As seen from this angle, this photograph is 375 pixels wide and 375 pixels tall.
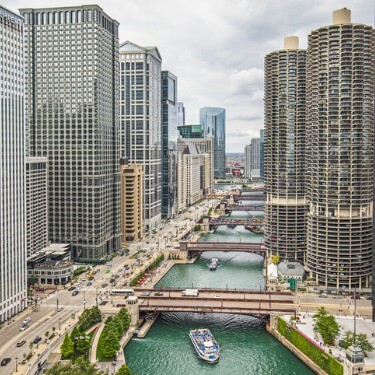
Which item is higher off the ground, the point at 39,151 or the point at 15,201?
the point at 39,151

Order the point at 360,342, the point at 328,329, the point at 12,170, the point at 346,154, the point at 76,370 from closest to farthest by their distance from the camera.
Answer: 1. the point at 76,370
2. the point at 360,342
3. the point at 328,329
4. the point at 12,170
5. the point at 346,154

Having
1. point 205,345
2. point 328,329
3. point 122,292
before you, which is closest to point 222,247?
point 122,292

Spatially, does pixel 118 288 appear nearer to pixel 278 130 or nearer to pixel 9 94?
pixel 9 94

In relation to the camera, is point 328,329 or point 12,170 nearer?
point 328,329

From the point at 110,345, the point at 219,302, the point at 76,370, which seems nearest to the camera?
the point at 76,370

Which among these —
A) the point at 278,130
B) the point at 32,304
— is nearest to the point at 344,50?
the point at 278,130

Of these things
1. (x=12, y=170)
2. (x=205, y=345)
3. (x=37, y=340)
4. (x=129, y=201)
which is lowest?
(x=205, y=345)

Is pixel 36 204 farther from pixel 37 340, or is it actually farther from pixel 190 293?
pixel 37 340
